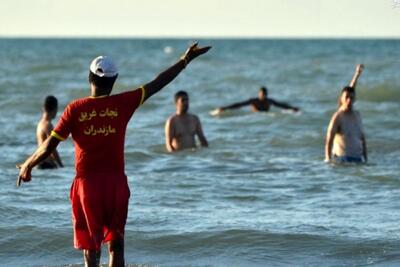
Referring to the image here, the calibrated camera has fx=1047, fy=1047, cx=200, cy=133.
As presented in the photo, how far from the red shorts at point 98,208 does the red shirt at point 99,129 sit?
62 millimetres

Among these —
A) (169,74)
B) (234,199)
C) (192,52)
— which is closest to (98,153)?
(169,74)

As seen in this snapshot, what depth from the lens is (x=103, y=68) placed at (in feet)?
19.1

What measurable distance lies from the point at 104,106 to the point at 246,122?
14434 millimetres

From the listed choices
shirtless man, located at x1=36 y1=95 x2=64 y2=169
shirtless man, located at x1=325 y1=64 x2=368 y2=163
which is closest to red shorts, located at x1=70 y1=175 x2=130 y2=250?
shirtless man, located at x1=36 y1=95 x2=64 y2=169

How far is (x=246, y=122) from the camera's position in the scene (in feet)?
66.2

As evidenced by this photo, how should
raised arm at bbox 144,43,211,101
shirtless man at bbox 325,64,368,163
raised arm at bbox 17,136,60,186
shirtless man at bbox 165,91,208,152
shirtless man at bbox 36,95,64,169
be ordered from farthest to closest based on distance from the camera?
shirtless man at bbox 165,91,208,152 → shirtless man at bbox 325,64,368,163 → shirtless man at bbox 36,95,64,169 → raised arm at bbox 144,43,211,101 → raised arm at bbox 17,136,60,186

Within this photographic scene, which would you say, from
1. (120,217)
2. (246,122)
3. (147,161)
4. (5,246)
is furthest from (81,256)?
(246,122)

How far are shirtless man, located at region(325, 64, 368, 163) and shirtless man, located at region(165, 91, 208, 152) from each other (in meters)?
2.17

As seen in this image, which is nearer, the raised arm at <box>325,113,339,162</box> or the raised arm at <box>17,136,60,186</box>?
the raised arm at <box>17,136,60,186</box>

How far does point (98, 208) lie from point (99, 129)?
440 millimetres

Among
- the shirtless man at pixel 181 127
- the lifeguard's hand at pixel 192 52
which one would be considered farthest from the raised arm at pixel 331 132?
the lifeguard's hand at pixel 192 52

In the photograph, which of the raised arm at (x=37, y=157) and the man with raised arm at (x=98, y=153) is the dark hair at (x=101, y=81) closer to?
the man with raised arm at (x=98, y=153)

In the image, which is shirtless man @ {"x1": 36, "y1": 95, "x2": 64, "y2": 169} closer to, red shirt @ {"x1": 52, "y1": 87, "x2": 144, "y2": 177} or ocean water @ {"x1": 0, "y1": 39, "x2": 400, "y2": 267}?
ocean water @ {"x1": 0, "y1": 39, "x2": 400, "y2": 267}

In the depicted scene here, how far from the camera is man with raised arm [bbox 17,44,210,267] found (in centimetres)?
579
